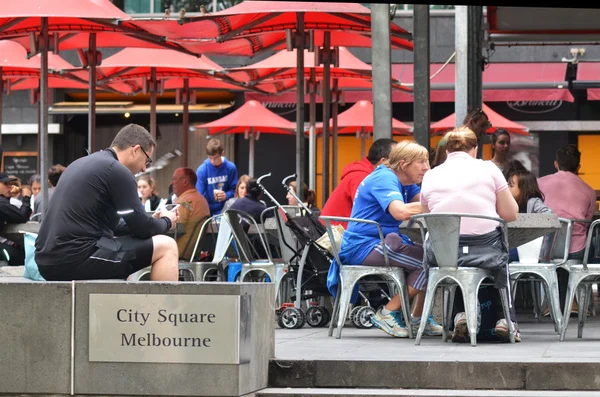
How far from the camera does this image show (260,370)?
6832 mm

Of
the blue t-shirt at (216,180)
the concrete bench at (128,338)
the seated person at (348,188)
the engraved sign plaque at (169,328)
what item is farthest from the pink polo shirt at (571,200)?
the blue t-shirt at (216,180)

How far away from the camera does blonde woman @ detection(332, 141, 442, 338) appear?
8.78 metres

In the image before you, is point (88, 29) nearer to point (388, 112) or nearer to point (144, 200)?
point (144, 200)

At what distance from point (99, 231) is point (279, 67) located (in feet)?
37.2

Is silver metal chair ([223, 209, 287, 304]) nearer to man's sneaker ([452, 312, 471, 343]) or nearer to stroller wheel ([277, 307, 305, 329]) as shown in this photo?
stroller wheel ([277, 307, 305, 329])

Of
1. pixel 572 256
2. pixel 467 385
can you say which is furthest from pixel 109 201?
pixel 572 256

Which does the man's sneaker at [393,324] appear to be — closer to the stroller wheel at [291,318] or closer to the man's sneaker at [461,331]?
the man's sneaker at [461,331]

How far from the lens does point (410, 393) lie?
6637 millimetres

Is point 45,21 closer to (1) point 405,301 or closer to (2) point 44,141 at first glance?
(2) point 44,141

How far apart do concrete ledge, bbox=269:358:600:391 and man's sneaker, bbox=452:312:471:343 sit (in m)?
1.57

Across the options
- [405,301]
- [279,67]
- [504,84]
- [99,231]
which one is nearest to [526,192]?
[405,301]

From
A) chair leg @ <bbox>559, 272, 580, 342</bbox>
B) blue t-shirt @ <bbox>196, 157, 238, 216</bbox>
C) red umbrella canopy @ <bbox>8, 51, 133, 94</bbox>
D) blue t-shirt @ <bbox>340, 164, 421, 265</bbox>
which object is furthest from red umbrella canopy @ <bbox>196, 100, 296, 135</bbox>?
chair leg @ <bbox>559, 272, 580, 342</bbox>

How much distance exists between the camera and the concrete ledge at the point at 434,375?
6691 millimetres

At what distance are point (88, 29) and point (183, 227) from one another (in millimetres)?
2793
